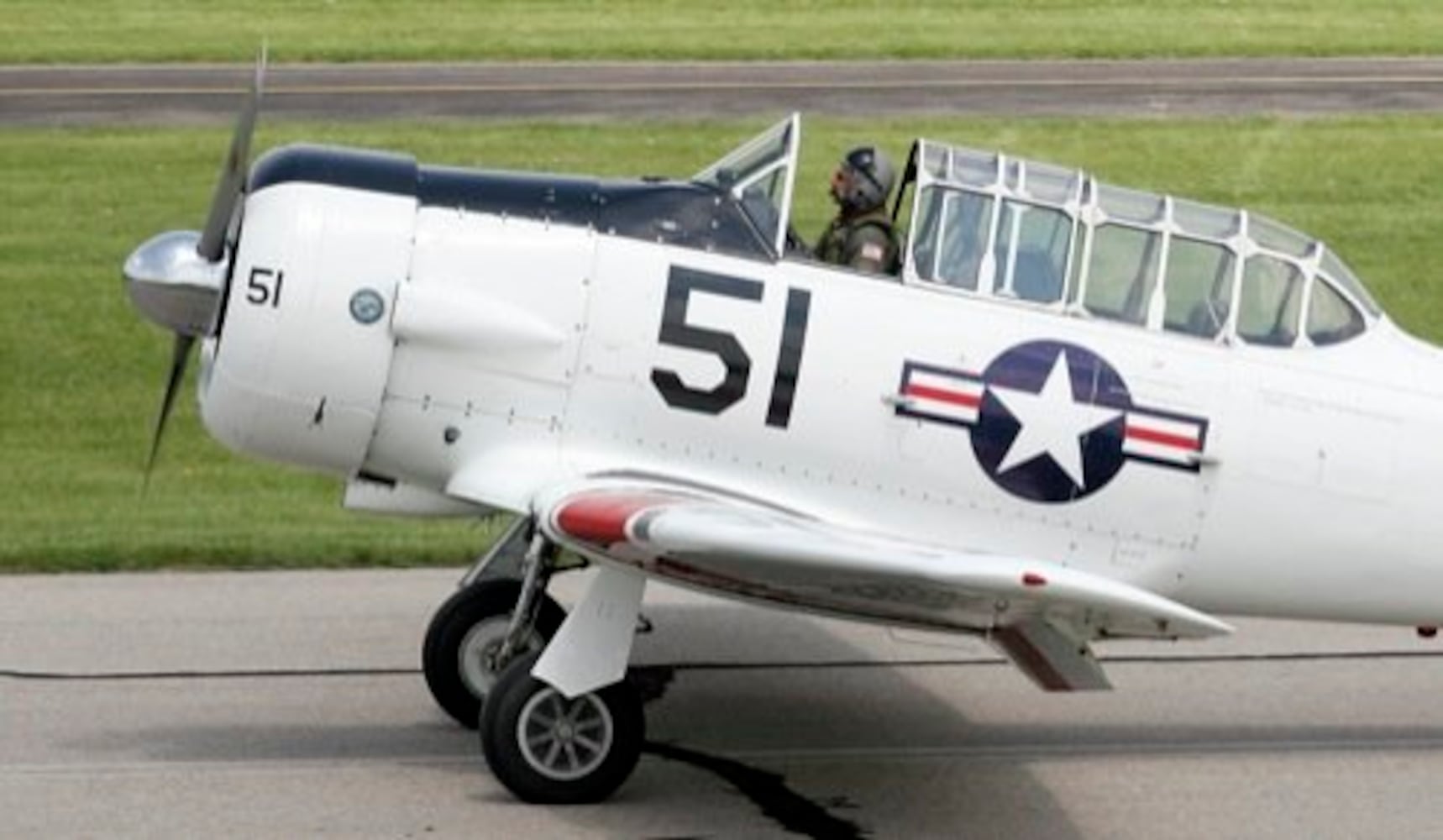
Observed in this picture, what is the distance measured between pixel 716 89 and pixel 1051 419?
56.3ft

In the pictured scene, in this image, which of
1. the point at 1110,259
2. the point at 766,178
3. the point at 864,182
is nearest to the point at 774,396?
the point at 766,178

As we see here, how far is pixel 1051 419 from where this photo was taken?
12172 mm

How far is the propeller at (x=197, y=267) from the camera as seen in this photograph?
1207 cm

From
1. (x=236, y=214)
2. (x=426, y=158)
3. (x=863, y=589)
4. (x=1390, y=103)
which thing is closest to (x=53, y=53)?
(x=426, y=158)

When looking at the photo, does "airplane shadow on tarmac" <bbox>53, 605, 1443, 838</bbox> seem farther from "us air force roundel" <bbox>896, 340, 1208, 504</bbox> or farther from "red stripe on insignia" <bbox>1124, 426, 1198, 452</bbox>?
"red stripe on insignia" <bbox>1124, 426, 1198, 452</bbox>

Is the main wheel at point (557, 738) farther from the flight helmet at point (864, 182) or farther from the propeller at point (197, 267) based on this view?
the flight helmet at point (864, 182)

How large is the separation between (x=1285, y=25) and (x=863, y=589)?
22473 mm

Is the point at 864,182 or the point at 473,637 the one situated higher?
the point at 864,182

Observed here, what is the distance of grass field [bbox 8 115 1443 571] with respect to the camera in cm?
1598

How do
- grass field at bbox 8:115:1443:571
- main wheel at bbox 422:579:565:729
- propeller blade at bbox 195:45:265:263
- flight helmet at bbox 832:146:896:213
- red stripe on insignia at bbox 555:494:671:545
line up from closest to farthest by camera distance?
red stripe on insignia at bbox 555:494:671:545 < propeller blade at bbox 195:45:265:263 < flight helmet at bbox 832:146:896:213 < main wheel at bbox 422:579:565:729 < grass field at bbox 8:115:1443:571

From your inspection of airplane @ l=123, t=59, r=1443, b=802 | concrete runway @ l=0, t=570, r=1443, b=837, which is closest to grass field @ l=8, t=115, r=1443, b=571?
concrete runway @ l=0, t=570, r=1443, b=837

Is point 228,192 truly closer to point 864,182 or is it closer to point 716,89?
point 864,182

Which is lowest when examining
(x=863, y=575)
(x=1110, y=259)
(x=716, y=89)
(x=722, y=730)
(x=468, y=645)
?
(x=722, y=730)

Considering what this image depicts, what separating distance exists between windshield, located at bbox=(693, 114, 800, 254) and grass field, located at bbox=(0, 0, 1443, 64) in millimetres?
17821
